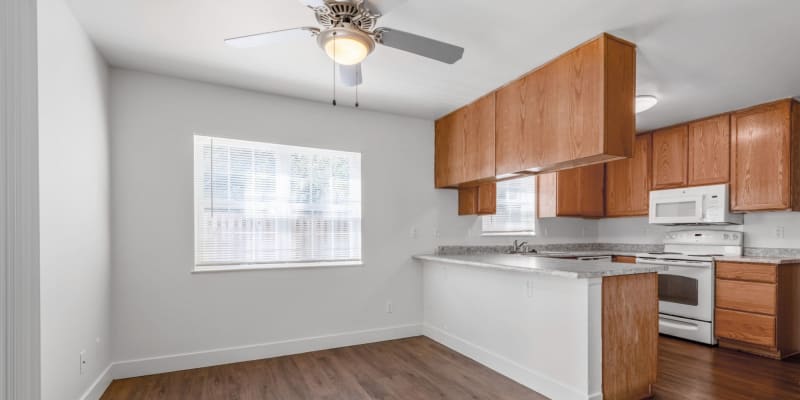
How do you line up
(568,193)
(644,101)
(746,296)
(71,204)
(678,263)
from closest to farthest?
(71,204) < (644,101) < (746,296) < (678,263) < (568,193)

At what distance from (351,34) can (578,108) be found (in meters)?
1.64

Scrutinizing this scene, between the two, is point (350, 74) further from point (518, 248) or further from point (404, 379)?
point (518, 248)

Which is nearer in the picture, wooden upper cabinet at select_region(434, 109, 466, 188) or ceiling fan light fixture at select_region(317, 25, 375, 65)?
ceiling fan light fixture at select_region(317, 25, 375, 65)

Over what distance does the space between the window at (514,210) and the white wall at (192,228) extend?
3.11 feet

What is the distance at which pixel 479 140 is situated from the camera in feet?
12.1

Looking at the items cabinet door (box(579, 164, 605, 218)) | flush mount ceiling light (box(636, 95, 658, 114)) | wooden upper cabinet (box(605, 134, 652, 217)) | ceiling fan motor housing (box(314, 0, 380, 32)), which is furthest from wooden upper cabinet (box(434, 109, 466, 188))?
wooden upper cabinet (box(605, 134, 652, 217))

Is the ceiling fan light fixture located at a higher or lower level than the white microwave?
higher

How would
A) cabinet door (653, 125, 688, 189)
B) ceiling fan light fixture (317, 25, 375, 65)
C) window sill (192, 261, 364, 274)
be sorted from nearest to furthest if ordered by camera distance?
ceiling fan light fixture (317, 25, 375, 65)
window sill (192, 261, 364, 274)
cabinet door (653, 125, 688, 189)

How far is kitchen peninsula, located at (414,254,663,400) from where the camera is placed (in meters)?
2.46

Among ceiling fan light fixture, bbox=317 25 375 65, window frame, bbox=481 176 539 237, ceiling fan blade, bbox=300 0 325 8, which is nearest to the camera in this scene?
ceiling fan blade, bbox=300 0 325 8

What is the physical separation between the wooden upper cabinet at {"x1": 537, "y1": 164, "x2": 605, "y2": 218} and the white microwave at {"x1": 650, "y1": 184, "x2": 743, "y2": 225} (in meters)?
0.73

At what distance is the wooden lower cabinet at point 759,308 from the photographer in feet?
11.5

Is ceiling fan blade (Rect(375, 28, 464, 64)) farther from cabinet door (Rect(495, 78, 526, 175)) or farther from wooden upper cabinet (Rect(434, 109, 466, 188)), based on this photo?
wooden upper cabinet (Rect(434, 109, 466, 188))

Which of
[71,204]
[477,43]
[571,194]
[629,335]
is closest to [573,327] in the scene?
[629,335]
